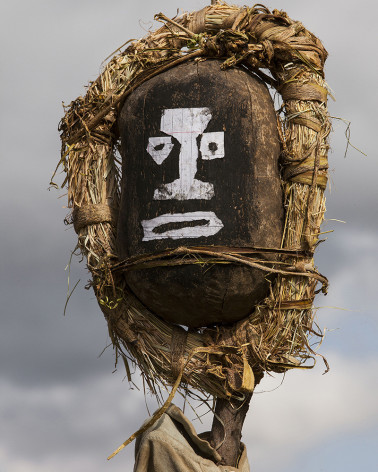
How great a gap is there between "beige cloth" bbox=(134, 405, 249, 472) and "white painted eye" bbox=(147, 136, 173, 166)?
1491 millimetres

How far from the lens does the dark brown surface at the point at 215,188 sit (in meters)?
6.91

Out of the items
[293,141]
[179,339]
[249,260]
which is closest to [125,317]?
[179,339]

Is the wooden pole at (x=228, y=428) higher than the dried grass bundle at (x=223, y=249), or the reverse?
the dried grass bundle at (x=223, y=249)

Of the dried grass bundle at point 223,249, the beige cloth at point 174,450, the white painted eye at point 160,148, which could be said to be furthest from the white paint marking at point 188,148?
the beige cloth at point 174,450

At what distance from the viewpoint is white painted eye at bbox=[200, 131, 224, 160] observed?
22.8 ft

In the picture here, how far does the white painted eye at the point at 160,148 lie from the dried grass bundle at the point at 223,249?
19.0 inches

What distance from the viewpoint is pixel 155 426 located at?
22.9 ft

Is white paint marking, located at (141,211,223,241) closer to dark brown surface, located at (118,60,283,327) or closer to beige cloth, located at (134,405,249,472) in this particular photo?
dark brown surface, located at (118,60,283,327)

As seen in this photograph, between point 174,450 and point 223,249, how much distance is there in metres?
1.17

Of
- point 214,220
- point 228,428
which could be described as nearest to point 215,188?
point 214,220

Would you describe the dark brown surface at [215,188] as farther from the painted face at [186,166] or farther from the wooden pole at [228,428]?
the wooden pole at [228,428]

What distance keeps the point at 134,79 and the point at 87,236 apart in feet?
3.31

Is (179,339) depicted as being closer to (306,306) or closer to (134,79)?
(306,306)

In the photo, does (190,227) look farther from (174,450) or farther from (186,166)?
(174,450)
